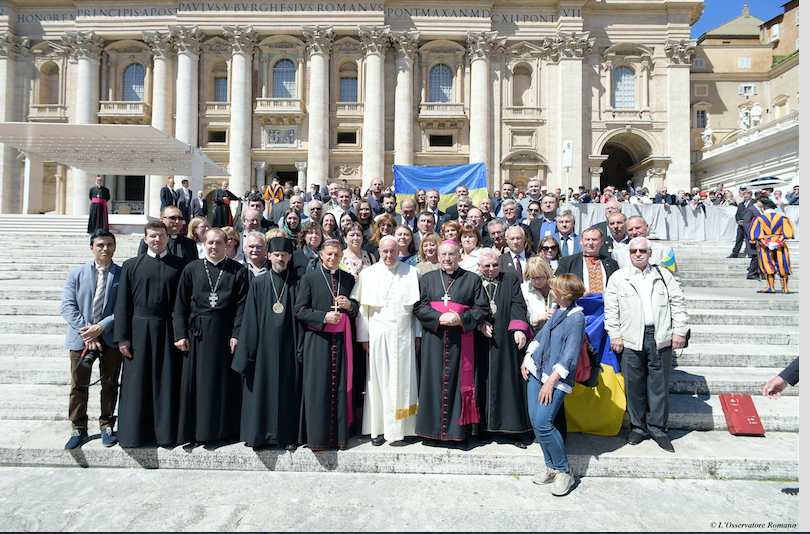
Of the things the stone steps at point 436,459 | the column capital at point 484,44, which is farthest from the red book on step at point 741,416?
the column capital at point 484,44

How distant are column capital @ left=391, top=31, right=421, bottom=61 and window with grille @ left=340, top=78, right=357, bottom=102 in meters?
3.56

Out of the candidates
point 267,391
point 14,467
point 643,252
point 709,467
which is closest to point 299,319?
point 267,391

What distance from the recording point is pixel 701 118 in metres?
33.6

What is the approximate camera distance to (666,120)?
27359 millimetres

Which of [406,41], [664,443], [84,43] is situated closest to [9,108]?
[84,43]

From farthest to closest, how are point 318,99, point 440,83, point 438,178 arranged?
Result: point 440,83 < point 318,99 < point 438,178

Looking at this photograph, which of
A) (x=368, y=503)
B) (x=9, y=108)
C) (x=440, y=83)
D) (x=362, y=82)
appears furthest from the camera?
(x=440, y=83)

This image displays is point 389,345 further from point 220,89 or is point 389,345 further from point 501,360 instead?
point 220,89

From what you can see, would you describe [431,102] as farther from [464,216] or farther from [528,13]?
[464,216]

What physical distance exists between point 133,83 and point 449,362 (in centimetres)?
3268

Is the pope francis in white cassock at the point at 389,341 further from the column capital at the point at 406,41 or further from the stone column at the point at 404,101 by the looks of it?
the column capital at the point at 406,41

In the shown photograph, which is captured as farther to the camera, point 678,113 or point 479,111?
point 678,113

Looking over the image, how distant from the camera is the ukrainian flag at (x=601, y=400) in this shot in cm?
444

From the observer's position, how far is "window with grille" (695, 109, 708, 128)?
33.4 metres
